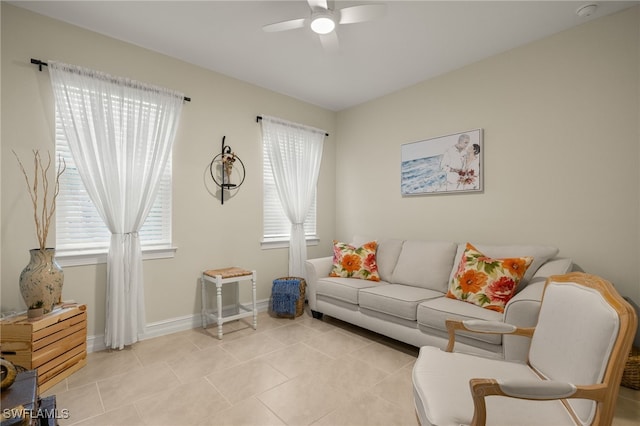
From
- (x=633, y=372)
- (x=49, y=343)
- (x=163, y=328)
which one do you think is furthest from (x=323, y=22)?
(x=633, y=372)

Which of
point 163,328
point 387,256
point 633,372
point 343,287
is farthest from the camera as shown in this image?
point 387,256

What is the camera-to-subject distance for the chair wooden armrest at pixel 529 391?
1074 mm

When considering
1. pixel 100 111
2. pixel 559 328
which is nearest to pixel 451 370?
pixel 559 328

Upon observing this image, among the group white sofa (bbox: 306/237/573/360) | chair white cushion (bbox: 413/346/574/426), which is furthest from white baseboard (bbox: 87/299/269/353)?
chair white cushion (bbox: 413/346/574/426)

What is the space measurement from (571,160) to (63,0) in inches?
168

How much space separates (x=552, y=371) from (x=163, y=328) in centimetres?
318

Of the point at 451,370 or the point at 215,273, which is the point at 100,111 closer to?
the point at 215,273

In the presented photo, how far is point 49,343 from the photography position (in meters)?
2.20

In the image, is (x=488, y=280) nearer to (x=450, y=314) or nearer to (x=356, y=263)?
(x=450, y=314)

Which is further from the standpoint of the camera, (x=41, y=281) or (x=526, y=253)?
(x=526, y=253)

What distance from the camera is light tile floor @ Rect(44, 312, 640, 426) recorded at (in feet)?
6.22

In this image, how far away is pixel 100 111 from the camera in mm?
2773

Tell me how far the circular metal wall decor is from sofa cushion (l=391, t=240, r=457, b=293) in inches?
82.4

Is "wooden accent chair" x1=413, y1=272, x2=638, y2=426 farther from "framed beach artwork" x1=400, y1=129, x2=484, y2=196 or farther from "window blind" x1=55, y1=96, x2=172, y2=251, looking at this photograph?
"window blind" x1=55, y1=96, x2=172, y2=251
